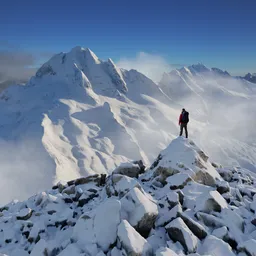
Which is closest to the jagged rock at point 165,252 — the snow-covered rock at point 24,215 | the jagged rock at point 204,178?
the jagged rock at point 204,178

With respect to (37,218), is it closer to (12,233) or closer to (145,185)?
(12,233)

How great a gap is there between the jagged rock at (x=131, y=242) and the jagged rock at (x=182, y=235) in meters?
1.64

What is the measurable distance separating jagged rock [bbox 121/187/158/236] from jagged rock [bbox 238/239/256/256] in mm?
4501

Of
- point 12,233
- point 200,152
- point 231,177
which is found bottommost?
point 12,233

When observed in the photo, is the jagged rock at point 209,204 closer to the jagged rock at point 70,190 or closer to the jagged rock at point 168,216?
the jagged rock at point 168,216

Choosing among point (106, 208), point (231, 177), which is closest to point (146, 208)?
point (106, 208)

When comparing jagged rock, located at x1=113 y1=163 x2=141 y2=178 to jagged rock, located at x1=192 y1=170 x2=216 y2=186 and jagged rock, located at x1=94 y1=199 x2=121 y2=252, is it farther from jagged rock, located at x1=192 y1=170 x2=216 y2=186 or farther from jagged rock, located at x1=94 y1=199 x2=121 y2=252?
jagged rock, located at x1=94 y1=199 x2=121 y2=252

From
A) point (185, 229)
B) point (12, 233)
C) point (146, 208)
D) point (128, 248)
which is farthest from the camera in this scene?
point (12, 233)

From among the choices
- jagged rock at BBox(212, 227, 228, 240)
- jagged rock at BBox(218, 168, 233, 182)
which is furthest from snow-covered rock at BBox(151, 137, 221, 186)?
jagged rock at BBox(212, 227, 228, 240)

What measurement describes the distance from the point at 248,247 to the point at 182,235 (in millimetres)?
3060

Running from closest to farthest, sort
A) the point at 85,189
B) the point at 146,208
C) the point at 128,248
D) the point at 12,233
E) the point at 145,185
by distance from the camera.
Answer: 1. the point at 128,248
2. the point at 146,208
3. the point at 12,233
4. the point at 145,185
5. the point at 85,189

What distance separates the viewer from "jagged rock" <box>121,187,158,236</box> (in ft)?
46.5

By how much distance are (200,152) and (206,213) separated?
881 centimetres

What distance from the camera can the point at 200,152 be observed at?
23719 mm
